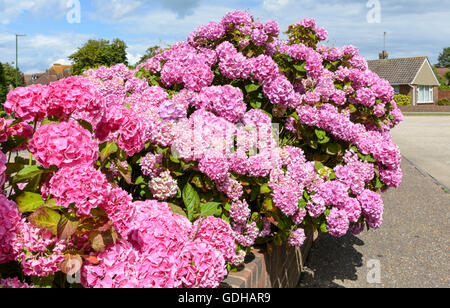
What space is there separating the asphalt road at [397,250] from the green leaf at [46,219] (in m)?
3.67

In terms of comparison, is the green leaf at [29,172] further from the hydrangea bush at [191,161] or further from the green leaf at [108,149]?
the green leaf at [108,149]

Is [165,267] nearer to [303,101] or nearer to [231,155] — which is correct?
[231,155]

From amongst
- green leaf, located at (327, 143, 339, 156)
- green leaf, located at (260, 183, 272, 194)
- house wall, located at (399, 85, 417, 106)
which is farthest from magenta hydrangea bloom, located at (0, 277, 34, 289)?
house wall, located at (399, 85, 417, 106)

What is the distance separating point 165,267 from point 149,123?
1332 mm

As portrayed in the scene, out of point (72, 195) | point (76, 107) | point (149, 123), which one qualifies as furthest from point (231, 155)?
point (72, 195)

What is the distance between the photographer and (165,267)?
163cm

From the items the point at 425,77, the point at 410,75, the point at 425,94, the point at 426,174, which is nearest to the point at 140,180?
the point at 426,174

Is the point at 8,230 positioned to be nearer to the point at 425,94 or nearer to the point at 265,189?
the point at 265,189

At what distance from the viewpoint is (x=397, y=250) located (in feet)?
18.3

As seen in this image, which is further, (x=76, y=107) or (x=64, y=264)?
(x=76, y=107)

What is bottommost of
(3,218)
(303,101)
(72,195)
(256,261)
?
(256,261)

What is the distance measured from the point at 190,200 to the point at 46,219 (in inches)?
46.2

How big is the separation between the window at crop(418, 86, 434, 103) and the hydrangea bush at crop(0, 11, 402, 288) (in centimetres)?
4992

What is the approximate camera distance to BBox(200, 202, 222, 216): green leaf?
2612 mm
